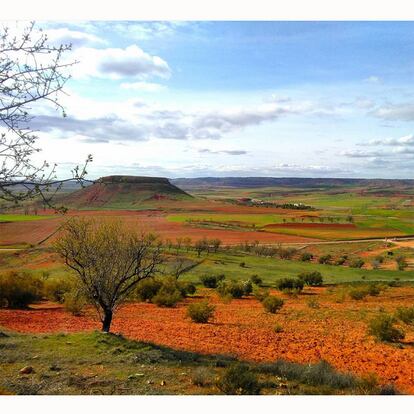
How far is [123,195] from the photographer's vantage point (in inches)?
6112

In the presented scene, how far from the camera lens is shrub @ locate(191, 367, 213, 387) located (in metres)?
9.48

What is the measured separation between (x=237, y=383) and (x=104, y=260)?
8.20 metres

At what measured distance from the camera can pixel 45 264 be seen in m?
45.6

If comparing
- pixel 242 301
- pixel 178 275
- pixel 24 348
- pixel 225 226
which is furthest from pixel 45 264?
pixel 225 226

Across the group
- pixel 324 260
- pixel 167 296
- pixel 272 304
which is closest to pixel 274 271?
pixel 324 260

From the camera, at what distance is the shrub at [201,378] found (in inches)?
373

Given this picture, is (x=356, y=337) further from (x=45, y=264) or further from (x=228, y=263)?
(x=45, y=264)

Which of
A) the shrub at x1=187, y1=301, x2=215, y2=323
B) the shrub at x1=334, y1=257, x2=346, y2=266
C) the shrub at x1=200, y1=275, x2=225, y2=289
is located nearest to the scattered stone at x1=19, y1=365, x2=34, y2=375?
the shrub at x1=187, y1=301, x2=215, y2=323

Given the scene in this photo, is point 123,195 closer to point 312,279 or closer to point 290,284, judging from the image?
point 312,279

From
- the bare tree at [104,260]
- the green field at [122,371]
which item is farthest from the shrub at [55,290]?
the green field at [122,371]

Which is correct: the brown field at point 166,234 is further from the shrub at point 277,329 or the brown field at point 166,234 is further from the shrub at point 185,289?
the shrub at point 277,329

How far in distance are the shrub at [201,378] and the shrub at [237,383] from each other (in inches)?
30.6

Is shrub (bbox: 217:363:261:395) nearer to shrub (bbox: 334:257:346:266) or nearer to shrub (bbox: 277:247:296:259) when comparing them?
shrub (bbox: 334:257:346:266)

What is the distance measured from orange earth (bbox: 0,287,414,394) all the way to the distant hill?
97.3 m
